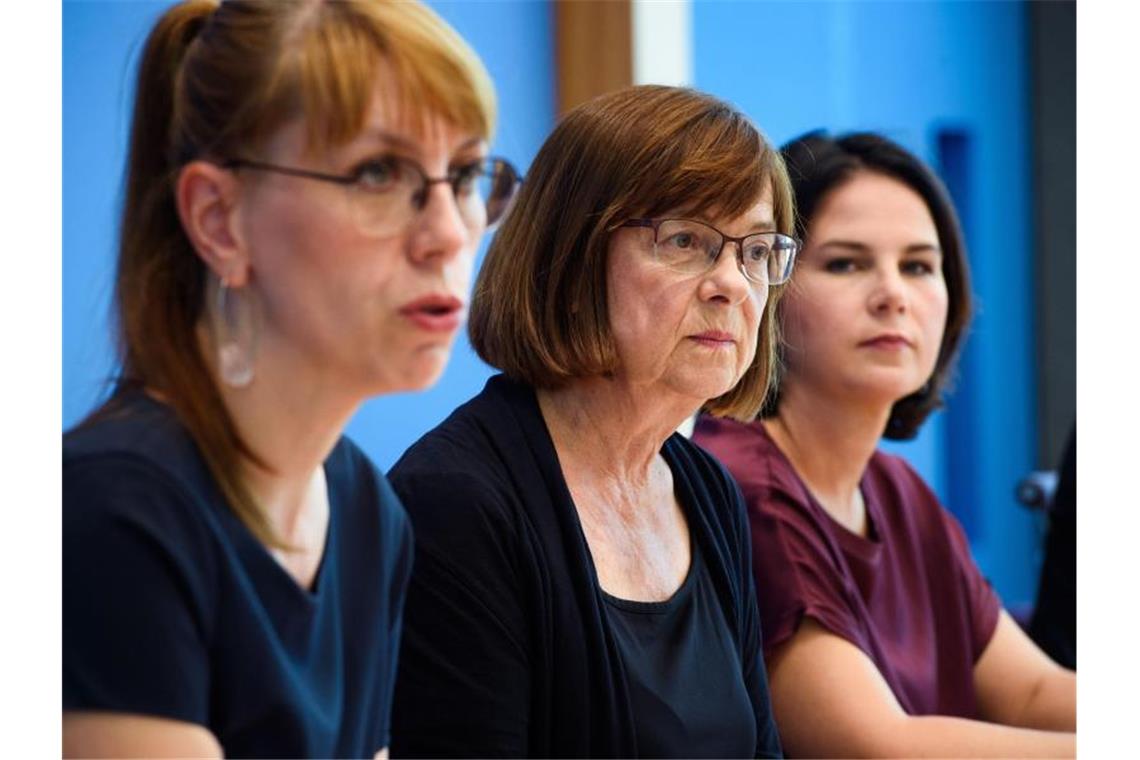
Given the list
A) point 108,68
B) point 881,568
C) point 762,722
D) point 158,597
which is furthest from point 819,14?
point 158,597

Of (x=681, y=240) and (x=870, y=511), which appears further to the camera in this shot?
(x=870, y=511)

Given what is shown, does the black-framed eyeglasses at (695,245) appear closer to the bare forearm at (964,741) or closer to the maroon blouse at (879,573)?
the maroon blouse at (879,573)

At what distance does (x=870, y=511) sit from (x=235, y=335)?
3.55 ft

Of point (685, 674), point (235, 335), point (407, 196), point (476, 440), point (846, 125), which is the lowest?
point (685, 674)

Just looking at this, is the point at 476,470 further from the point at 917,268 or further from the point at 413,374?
the point at 917,268

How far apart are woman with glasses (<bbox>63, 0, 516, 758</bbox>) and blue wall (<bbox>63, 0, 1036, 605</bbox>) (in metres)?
0.08

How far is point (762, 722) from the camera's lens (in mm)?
1615

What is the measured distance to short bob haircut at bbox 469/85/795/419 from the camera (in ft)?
4.78

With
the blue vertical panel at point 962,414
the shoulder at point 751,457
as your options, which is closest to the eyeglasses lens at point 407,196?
the shoulder at point 751,457

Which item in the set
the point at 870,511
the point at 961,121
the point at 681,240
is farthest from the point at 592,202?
the point at 961,121

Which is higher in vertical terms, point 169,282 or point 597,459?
point 169,282

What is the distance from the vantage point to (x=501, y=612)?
1.39m
